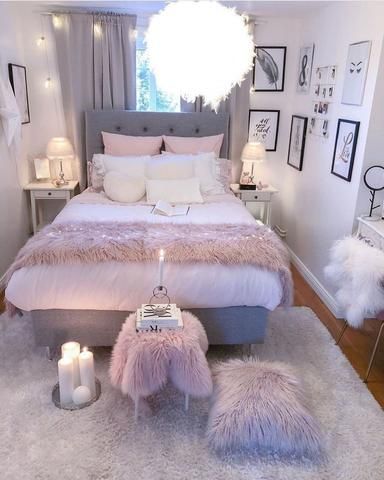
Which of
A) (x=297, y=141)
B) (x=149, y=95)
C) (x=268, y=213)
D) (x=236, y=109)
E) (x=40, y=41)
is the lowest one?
(x=268, y=213)

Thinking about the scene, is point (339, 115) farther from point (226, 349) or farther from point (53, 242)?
point (53, 242)

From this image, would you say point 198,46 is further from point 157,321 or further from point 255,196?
point 157,321

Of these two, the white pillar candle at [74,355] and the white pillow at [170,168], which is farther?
the white pillow at [170,168]

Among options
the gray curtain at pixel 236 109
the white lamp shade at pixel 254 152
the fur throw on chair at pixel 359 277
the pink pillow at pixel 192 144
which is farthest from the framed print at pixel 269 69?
the fur throw on chair at pixel 359 277

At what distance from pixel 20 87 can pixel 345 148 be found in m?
2.77

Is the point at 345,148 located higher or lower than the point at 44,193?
higher

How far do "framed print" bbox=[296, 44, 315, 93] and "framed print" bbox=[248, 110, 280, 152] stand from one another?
362mm

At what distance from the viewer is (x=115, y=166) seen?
137 inches

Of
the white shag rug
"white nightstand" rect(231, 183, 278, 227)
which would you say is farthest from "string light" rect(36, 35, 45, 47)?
the white shag rug

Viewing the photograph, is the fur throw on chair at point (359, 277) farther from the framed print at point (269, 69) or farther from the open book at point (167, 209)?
the framed print at point (269, 69)

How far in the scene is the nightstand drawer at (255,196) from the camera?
12.9ft

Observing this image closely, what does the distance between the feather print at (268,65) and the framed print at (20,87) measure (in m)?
2.19

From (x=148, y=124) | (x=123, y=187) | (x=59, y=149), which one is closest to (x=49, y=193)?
(x=59, y=149)

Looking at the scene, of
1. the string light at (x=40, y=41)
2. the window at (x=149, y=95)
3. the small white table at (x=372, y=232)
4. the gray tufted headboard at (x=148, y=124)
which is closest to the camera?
the small white table at (x=372, y=232)
